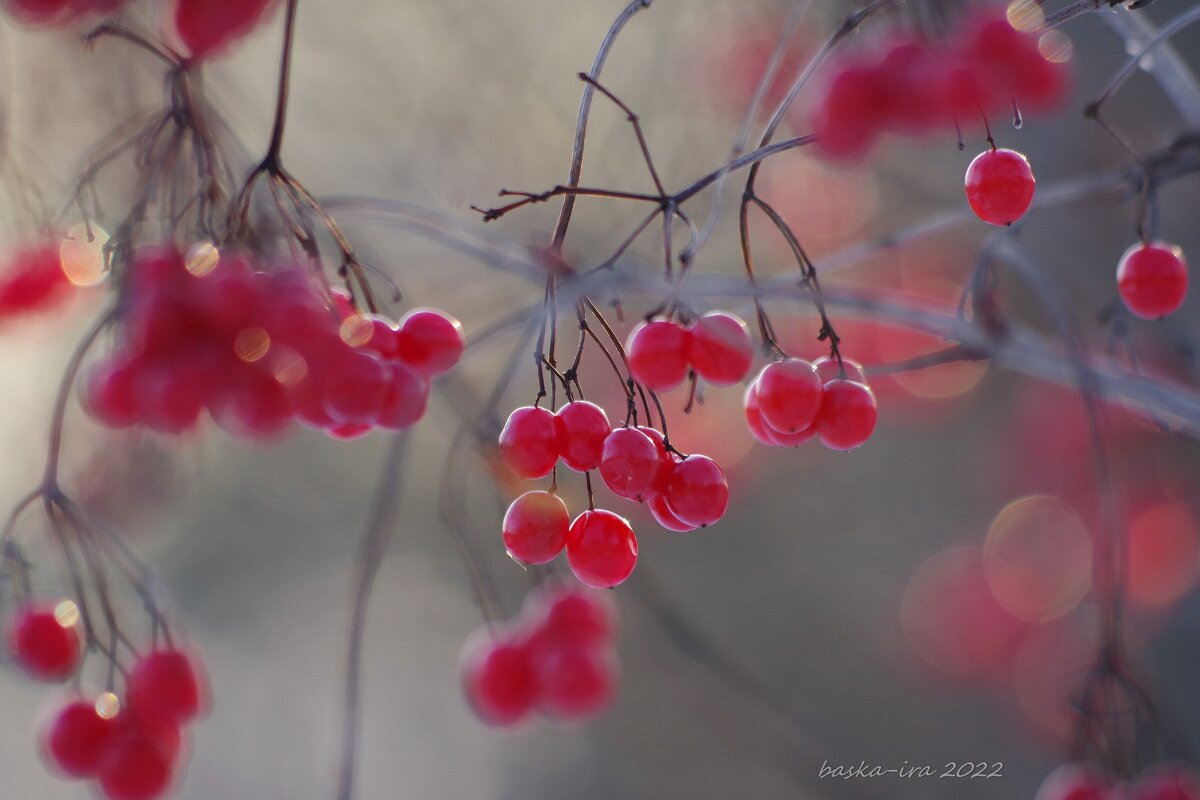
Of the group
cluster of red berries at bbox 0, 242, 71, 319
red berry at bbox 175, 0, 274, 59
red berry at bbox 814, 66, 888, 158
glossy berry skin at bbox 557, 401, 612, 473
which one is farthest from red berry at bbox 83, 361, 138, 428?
cluster of red berries at bbox 0, 242, 71, 319

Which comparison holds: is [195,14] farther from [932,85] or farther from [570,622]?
[570,622]

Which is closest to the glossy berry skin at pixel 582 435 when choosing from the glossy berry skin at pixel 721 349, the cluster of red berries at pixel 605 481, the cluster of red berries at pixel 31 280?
the cluster of red berries at pixel 605 481

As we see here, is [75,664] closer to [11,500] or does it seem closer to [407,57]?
[407,57]

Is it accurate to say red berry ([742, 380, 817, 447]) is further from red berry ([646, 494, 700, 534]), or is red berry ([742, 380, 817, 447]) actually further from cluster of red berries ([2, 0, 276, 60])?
cluster of red berries ([2, 0, 276, 60])

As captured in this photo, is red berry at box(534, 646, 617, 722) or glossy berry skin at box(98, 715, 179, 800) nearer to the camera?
glossy berry skin at box(98, 715, 179, 800)

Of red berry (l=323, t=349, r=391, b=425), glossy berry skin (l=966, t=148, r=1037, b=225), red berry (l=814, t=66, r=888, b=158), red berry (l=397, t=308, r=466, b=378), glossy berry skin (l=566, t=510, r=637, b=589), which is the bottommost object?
glossy berry skin (l=566, t=510, r=637, b=589)

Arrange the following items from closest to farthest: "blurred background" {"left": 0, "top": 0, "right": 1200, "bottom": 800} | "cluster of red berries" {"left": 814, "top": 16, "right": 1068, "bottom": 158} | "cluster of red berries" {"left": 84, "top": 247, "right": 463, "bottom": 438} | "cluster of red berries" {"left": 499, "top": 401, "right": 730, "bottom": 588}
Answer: "cluster of red berries" {"left": 84, "top": 247, "right": 463, "bottom": 438} → "cluster of red berries" {"left": 499, "top": 401, "right": 730, "bottom": 588} → "cluster of red berries" {"left": 814, "top": 16, "right": 1068, "bottom": 158} → "blurred background" {"left": 0, "top": 0, "right": 1200, "bottom": 800}

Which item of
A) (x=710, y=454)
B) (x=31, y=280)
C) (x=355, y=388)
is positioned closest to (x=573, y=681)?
(x=355, y=388)
